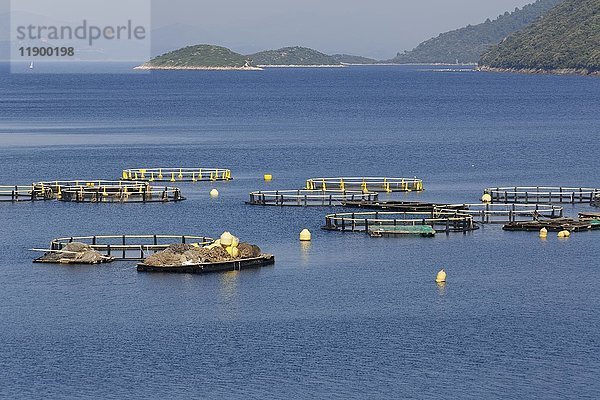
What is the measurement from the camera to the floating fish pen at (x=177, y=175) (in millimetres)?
142625

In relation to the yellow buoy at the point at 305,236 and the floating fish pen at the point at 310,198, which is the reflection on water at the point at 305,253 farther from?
the floating fish pen at the point at 310,198

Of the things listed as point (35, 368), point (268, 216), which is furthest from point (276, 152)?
point (35, 368)

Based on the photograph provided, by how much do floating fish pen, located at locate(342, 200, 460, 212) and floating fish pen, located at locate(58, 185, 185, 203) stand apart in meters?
17.7

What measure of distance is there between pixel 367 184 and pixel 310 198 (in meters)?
13.7

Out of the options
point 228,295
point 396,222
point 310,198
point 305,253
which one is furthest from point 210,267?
point 310,198

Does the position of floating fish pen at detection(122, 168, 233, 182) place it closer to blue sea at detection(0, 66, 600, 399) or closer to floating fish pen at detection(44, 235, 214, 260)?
blue sea at detection(0, 66, 600, 399)

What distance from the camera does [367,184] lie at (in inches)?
5290

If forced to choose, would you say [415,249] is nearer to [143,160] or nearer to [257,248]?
[257,248]

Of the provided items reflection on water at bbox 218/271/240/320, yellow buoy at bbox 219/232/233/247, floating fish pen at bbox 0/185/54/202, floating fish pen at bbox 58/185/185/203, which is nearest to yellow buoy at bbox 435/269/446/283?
reflection on water at bbox 218/271/240/320

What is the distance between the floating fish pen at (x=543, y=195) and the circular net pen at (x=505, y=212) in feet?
11.9

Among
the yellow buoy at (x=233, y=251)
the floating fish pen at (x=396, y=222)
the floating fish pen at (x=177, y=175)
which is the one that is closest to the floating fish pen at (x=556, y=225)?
the floating fish pen at (x=396, y=222)

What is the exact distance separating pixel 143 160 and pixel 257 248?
80.8 meters

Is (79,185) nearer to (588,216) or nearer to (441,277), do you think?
(588,216)

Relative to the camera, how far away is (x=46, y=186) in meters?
127
